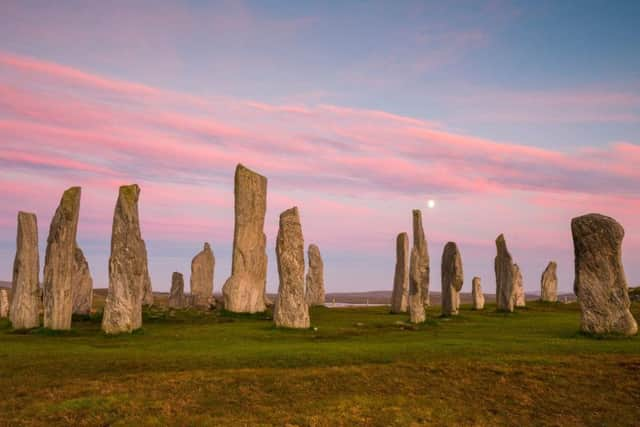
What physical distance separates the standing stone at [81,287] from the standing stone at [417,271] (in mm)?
17963

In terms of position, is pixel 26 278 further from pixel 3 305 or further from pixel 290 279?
pixel 290 279

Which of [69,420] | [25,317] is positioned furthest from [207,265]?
[69,420]

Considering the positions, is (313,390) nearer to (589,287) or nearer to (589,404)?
(589,404)

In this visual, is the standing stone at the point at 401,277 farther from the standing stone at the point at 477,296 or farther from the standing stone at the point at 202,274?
the standing stone at the point at 202,274

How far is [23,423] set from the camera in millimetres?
13070

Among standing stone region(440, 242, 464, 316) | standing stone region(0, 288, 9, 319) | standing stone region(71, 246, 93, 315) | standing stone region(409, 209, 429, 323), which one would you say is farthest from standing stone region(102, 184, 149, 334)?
standing stone region(440, 242, 464, 316)

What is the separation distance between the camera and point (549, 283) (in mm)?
52281

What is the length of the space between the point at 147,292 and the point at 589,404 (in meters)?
35.0

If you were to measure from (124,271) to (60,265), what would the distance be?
9.02 ft

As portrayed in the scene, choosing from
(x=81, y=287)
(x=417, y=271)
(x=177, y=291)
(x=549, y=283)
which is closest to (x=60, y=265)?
(x=81, y=287)

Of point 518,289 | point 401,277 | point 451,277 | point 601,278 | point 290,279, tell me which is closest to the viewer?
point 601,278

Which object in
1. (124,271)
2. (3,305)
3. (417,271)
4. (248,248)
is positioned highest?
(248,248)

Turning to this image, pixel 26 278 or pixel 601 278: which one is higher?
pixel 601 278

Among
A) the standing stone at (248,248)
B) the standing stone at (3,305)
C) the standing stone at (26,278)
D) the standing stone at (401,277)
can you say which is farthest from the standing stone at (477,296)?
the standing stone at (3,305)
